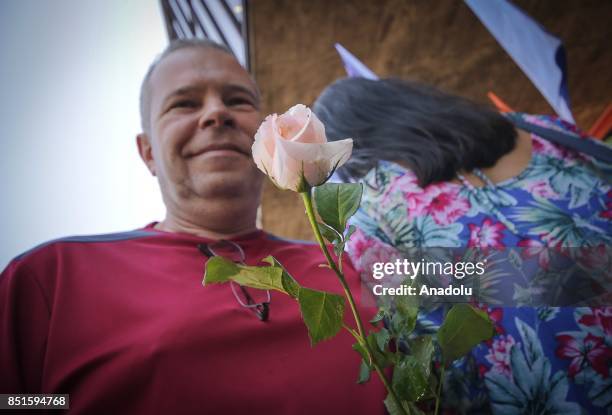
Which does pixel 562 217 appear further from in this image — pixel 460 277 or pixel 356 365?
pixel 356 365

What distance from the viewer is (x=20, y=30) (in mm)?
1020

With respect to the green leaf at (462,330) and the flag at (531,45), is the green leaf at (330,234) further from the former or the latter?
the flag at (531,45)

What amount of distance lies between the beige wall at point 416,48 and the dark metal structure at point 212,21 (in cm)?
17

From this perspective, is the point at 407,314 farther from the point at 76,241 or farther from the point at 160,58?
the point at 160,58

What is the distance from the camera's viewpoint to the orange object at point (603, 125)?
5.04 feet

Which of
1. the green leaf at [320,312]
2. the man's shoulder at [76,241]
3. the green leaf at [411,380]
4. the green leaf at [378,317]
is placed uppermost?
the man's shoulder at [76,241]

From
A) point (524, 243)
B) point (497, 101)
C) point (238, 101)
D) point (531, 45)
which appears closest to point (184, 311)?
point (238, 101)

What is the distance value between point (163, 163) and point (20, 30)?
68cm

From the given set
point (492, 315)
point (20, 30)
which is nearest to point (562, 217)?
point (492, 315)

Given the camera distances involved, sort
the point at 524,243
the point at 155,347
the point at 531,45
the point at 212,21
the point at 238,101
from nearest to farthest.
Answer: the point at 155,347 → the point at 524,243 → the point at 238,101 → the point at 531,45 → the point at 212,21

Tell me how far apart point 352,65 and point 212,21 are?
4.54 feet

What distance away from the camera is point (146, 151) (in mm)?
889

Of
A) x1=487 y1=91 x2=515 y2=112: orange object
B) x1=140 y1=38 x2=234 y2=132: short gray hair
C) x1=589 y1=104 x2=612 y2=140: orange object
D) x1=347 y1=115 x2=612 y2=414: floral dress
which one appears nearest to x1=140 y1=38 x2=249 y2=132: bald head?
x1=140 y1=38 x2=234 y2=132: short gray hair

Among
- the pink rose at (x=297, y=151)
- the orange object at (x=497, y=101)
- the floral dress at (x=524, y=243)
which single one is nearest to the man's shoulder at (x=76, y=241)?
the floral dress at (x=524, y=243)
